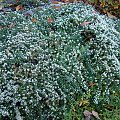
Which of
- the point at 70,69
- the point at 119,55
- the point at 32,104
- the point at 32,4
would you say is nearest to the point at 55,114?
the point at 32,104

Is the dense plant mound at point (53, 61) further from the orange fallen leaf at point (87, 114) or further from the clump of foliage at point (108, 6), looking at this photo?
the clump of foliage at point (108, 6)

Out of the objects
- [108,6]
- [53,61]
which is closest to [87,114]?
[53,61]

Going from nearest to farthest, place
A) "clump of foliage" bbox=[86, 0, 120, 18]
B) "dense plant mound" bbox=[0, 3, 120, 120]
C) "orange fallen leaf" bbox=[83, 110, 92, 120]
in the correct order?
"dense plant mound" bbox=[0, 3, 120, 120], "orange fallen leaf" bbox=[83, 110, 92, 120], "clump of foliage" bbox=[86, 0, 120, 18]

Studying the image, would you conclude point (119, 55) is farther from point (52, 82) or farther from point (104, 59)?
point (52, 82)

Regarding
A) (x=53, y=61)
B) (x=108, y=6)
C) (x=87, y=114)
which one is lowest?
(x=87, y=114)

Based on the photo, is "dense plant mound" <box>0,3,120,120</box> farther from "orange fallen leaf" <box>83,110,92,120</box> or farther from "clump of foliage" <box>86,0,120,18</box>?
"clump of foliage" <box>86,0,120,18</box>

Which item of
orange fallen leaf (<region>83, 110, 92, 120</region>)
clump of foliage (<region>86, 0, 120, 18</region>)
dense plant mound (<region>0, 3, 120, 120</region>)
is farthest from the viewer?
clump of foliage (<region>86, 0, 120, 18</region>)

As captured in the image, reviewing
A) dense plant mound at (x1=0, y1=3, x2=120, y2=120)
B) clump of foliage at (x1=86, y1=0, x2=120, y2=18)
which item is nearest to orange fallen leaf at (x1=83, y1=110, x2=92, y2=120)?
dense plant mound at (x1=0, y1=3, x2=120, y2=120)

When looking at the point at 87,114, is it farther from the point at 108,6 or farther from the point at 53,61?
the point at 108,6
